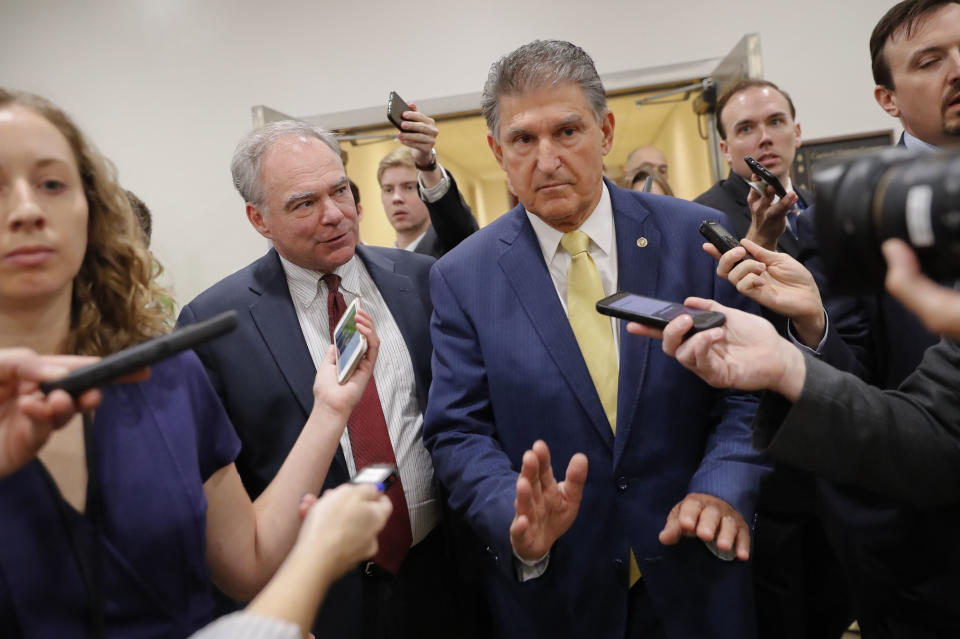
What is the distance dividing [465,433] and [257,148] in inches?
40.5

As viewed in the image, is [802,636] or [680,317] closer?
[680,317]

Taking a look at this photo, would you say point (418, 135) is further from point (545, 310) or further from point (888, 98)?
point (888, 98)

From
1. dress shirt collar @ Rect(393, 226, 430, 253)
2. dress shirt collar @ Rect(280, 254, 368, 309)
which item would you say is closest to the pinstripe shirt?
dress shirt collar @ Rect(280, 254, 368, 309)

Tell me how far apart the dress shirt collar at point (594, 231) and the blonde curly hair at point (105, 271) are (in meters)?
0.82

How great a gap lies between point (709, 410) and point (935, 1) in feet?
3.81

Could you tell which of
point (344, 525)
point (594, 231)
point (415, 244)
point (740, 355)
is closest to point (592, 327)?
point (594, 231)

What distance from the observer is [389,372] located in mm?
1681

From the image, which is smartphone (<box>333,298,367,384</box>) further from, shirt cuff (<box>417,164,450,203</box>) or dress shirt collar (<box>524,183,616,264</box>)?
shirt cuff (<box>417,164,450,203</box>)

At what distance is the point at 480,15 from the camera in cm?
399

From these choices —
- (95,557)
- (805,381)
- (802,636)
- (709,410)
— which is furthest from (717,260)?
(802,636)

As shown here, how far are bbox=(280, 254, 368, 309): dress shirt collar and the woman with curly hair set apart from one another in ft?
1.72

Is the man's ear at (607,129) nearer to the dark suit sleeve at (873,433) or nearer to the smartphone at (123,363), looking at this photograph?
the dark suit sleeve at (873,433)

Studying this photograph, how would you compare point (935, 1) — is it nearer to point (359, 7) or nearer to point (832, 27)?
point (832, 27)

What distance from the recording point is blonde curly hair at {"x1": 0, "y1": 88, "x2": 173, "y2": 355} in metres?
1.10
